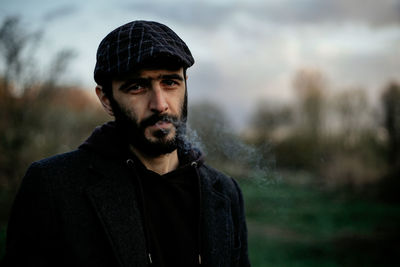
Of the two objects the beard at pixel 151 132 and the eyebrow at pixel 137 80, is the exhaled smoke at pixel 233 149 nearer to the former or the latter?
the beard at pixel 151 132

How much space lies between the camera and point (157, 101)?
6.04 ft

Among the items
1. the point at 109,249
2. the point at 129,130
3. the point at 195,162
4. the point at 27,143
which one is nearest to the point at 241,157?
the point at 195,162

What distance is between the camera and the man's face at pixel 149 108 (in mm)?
1849

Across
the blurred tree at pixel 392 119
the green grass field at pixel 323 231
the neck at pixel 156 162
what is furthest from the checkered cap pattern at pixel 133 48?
the blurred tree at pixel 392 119

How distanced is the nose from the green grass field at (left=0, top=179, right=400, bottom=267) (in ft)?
10.5

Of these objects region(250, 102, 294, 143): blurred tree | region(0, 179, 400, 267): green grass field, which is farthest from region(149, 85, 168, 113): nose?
region(250, 102, 294, 143): blurred tree

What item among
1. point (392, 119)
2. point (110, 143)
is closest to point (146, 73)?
point (110, 143)

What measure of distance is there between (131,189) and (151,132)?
35cm

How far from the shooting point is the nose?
184 centimetres

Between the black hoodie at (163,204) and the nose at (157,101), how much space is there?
293mm

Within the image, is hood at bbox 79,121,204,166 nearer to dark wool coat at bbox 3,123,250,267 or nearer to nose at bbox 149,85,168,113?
dark wool coat at bbox 3,123,250,267

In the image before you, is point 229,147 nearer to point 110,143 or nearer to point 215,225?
point 215,225

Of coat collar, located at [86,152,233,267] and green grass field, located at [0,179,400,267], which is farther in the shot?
green grass field, located at [0,179,400,267]

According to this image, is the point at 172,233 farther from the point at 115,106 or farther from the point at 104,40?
the point at 104,40
